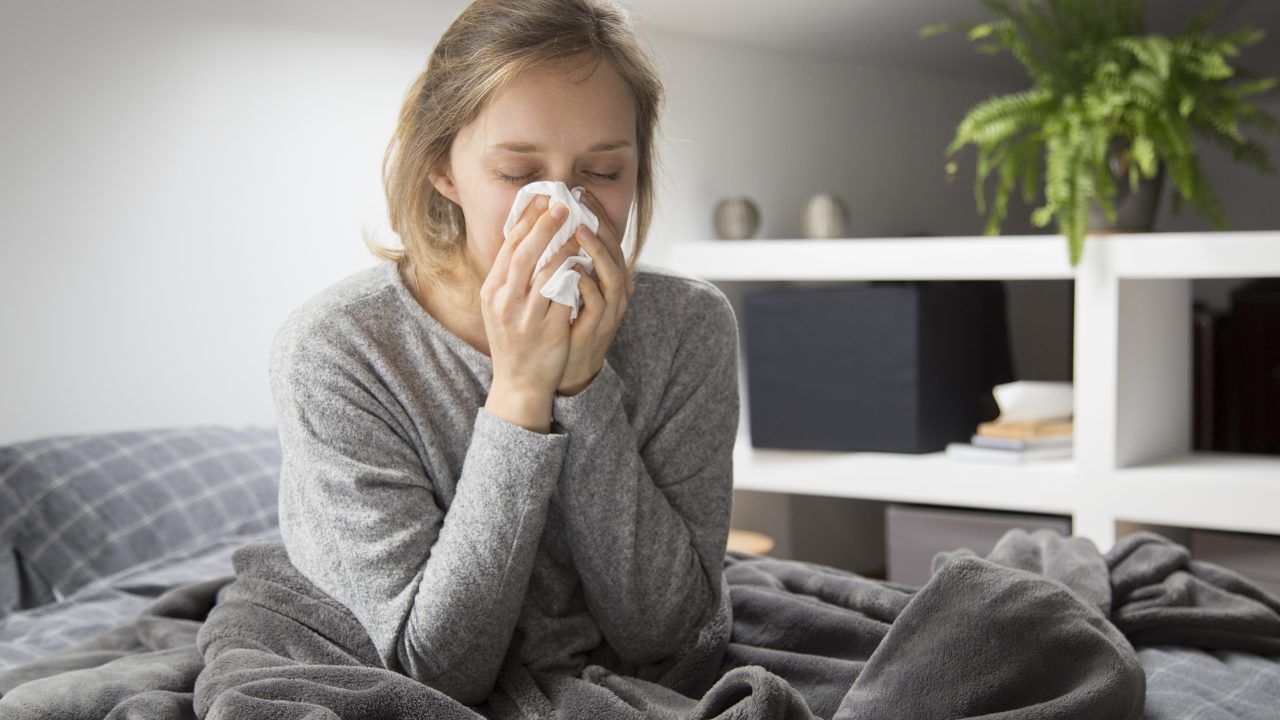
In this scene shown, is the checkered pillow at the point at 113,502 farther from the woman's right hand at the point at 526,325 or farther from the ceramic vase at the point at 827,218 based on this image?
the ceramic vase at the point at 827,218

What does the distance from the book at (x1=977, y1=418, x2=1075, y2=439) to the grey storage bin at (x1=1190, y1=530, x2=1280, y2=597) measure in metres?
0.33

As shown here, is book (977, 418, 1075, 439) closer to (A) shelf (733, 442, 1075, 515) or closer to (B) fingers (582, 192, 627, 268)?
(A) shelf (733, 442, 1075, 515)

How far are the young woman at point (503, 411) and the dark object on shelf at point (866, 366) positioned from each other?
4.65 ft

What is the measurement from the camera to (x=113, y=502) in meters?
2.01

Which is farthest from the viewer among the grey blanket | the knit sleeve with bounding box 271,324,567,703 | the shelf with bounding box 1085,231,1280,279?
the shelf with bounding box 1085,231,1280,279

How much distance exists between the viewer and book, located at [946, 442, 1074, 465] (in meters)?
2.64

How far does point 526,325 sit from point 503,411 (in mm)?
81

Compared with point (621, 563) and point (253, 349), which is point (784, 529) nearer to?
point (253, 349)

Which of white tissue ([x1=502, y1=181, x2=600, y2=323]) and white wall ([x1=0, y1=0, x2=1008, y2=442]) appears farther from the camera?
white wall ([x1=0, y1=0, x2=1008, y2=442])

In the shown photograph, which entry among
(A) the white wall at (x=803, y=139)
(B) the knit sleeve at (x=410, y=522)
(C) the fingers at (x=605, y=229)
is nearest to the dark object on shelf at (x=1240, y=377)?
(A) the white wall at (x=803, y=139)

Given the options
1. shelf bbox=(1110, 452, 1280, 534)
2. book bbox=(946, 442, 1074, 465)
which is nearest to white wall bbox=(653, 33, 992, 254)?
book bbox=(946, 442, 1074, 465)

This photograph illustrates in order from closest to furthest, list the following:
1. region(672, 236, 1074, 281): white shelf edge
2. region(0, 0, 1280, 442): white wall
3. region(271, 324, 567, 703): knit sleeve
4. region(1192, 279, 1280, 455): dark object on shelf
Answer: region(271, 324, 567, 703): knit sleeve, region(0, 0, 1280, 442): white wall, region(672, 236, 1074, 281): white shelf edge, region(1192, 279, 1280, 455): dark object on shelf

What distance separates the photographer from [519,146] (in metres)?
1.19

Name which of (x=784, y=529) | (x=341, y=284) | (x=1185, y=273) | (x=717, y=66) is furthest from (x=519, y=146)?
(x=784, y=529)
